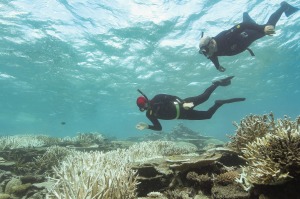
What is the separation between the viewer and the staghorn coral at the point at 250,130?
5.47 m

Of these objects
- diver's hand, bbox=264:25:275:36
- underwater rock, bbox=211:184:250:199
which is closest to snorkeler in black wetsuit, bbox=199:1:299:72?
diver's hand, bbox=264:25:275:36

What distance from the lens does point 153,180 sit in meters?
5.13

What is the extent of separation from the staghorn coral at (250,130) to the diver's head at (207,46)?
3.58 metres

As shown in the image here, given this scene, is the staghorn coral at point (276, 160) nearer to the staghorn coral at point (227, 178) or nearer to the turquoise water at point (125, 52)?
the staghorn coral at point (227, 178)

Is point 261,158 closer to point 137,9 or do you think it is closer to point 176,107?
point 176,107

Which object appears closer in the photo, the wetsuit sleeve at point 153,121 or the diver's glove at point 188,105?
the diver's glove at point 188,105

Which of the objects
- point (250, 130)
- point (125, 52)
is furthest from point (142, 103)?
point (125, 52)

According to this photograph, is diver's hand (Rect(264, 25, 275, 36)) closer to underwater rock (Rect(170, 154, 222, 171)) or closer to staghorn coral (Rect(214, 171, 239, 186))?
underwater rock (Rect(170, 154, 222, 171))

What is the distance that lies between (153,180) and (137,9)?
15.8 m

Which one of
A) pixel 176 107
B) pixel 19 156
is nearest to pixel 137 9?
pixel 176 107

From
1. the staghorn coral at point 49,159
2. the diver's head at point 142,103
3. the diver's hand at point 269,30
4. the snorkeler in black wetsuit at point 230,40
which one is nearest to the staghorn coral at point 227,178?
the diver's head at point 142,103

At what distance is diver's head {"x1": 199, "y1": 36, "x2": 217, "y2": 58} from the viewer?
8.66 m

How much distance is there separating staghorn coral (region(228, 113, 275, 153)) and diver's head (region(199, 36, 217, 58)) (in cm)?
358

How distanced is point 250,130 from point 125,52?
21.7m
